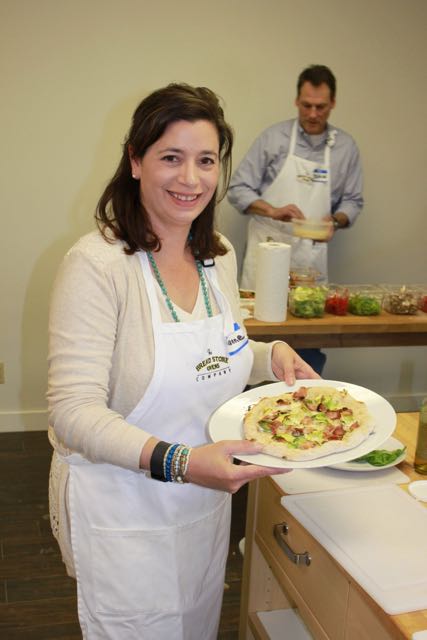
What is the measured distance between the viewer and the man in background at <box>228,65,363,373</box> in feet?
12.4

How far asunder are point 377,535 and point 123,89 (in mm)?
2969

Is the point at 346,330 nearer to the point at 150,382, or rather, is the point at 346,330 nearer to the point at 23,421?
the point at 150,382

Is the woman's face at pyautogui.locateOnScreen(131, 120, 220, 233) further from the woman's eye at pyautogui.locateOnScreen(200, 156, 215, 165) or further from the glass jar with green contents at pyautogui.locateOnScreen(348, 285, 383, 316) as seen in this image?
the glass jar with green contents at pyautogui.locateOnScreen(348, 285, 383, 316)

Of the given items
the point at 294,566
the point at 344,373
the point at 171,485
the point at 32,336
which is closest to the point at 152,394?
the point at 171,485

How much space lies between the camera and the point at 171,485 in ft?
4.83

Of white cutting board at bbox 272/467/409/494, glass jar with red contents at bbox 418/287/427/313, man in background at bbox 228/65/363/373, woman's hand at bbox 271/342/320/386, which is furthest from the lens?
man in background at bbox 228/65/363/373

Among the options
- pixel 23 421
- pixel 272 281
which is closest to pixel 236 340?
pixel 272 281

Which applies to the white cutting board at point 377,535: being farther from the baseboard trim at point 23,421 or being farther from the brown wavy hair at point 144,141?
the baseboard trim at point 23,421

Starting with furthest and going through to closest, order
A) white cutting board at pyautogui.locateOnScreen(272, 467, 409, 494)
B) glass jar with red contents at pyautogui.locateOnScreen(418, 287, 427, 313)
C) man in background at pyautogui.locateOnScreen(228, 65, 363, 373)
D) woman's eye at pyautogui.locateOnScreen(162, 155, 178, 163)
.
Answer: man in background at pyautogui.locateOnScreen(228, 65, 363, 373)
glass jar with red contents at pyautogui.locateOnScreen(418, 287, 427, 313)
white cutting board at pyautogui.locateOnScreen(272, 467, 409, 494)
woman's eye at pyautogui.locateOnScreen(162, 155, 178, 163)

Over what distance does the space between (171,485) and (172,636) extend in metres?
0.35

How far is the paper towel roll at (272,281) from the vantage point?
8.98ft

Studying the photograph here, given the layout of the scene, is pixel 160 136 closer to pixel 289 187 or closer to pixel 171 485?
pixel 171 485

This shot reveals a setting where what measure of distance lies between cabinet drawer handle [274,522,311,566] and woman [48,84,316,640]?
14 centimetres

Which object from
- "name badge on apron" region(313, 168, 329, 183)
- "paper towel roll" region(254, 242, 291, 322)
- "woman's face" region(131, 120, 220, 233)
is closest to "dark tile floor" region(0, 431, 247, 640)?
"paper towel roll" region(254, 242, 291, 322)
